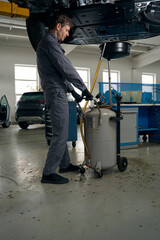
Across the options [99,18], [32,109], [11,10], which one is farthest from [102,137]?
[32,109]

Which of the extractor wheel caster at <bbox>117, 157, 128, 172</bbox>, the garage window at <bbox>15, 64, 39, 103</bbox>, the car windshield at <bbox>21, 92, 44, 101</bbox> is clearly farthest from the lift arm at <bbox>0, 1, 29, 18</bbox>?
the garage window at <bbox>15, 64, 39, 103</bbox>

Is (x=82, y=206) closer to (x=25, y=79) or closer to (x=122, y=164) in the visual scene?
(x=122, y=164)

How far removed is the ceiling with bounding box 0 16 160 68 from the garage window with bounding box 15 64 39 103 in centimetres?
101

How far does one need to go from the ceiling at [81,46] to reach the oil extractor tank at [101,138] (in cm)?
578

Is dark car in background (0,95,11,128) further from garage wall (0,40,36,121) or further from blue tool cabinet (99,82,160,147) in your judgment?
blue tool cabinet (99,82,160,147)

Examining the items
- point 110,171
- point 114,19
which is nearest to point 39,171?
point 110,171

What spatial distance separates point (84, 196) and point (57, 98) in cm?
79

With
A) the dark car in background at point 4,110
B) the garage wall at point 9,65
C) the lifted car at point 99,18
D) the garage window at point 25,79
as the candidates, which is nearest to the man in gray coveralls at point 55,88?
the lifted car at point 99,18

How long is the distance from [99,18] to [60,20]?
0.33 m

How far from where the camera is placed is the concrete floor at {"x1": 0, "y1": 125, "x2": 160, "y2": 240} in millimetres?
1028

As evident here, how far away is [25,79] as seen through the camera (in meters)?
9.38

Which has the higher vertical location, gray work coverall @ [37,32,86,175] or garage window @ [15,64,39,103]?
garage window @ [15,64,39,103]

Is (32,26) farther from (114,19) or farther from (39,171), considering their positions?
(39,171)

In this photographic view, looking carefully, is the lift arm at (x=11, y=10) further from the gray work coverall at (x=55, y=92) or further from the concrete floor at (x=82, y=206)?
the concrete floor at (x=82, y=206)
